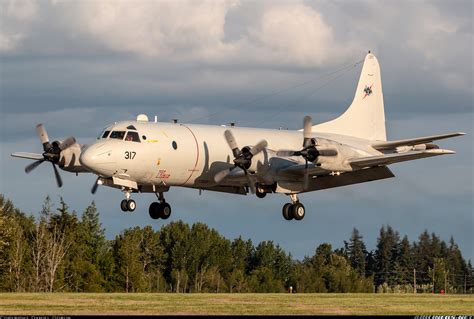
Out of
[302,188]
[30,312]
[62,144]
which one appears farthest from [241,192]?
[30,312]

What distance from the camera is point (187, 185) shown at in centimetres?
5081

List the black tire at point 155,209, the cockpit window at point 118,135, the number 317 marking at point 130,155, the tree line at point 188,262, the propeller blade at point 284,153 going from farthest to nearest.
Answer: the tree line at point 188,262
the propeller blade at point 284,153
the black tire at point 155,209
the cockpit window at point 118,135
the number 317 marking at point 130,155

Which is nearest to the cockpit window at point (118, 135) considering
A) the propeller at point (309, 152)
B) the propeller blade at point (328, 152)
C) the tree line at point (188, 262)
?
the propeller at point (309, 152)

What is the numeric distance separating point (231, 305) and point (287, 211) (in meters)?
10.1

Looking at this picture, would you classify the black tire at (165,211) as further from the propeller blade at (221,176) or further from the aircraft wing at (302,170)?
the aircraft wing at (302,170)

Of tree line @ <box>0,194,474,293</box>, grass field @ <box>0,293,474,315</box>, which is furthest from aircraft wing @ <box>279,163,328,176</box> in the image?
tree line @ <box>0,194,474,293</box>

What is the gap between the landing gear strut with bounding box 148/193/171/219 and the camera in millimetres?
51969

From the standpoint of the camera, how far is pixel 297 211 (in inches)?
2039

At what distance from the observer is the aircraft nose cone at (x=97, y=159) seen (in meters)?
46.2

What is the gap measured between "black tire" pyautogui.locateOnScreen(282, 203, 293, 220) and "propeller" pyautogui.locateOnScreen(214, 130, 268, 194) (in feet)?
7.02

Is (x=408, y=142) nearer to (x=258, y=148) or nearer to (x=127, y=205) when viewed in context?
(x=258, y=148)

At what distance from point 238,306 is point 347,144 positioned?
53.4ft

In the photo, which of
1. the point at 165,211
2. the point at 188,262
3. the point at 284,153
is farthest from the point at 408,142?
the point at 188,262

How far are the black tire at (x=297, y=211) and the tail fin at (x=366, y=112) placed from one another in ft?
23.2
